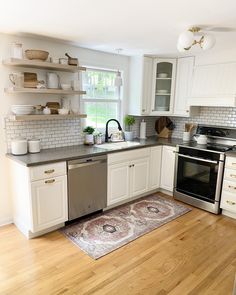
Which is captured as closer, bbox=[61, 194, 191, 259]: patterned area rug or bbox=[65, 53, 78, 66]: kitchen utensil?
bbox=[61, 194, 191, 259]: patterned area rug

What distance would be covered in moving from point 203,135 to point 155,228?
5.56 feet

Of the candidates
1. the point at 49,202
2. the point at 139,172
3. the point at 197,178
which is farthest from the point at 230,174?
the point at 49,202

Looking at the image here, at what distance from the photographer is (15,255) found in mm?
2355

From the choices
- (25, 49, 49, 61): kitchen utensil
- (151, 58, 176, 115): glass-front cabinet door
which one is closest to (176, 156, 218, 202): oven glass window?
(151, 58, 176, 115): glass-front cabinet door

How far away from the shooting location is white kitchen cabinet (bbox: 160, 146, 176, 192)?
375 cm

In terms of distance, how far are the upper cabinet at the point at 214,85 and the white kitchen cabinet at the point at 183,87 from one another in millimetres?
101

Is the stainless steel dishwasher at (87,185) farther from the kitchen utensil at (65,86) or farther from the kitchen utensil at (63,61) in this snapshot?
the kitchen utensil at (63,61)

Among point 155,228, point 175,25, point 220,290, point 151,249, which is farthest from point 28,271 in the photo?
point 175,25

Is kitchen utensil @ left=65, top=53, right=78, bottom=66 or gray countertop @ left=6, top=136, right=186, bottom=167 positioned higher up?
kitchen utensil @ left=65, top=53, right=78, bottom=66

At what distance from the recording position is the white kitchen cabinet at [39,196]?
2.50 m

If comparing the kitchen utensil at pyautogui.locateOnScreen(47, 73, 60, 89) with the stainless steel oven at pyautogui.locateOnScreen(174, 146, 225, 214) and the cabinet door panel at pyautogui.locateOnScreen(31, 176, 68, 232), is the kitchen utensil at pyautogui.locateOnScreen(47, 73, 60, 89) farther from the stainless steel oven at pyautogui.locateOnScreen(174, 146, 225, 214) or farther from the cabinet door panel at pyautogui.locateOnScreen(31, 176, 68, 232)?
the stainless steel oven at pyautogui.locateOnScreen(174, 146, 225, 214)

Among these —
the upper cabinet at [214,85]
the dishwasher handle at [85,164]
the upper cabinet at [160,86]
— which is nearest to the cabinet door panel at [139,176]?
the dishwasher handle at [85,164]

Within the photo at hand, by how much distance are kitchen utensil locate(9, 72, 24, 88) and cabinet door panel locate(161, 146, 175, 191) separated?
7.59 feet

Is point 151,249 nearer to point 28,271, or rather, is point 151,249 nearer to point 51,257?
point 51,257
